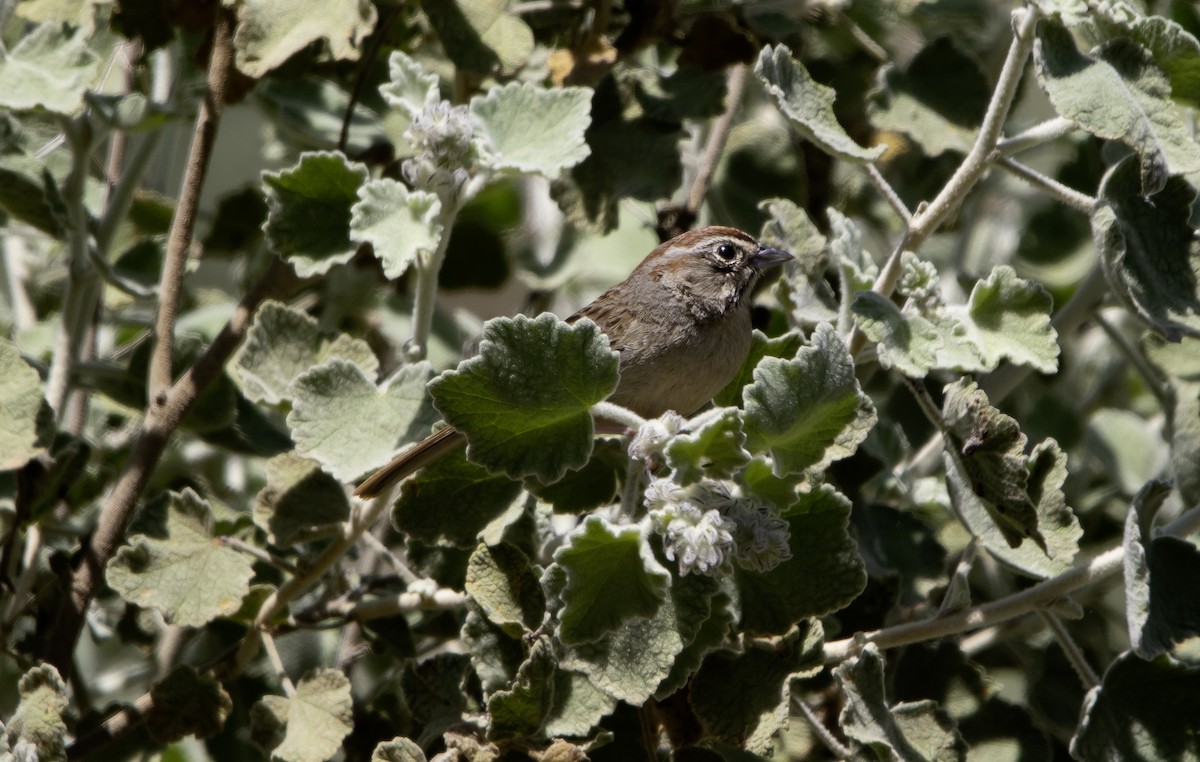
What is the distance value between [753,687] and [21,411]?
3.82 ft

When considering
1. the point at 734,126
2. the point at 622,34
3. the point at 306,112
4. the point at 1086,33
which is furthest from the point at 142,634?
the point at 1086,33

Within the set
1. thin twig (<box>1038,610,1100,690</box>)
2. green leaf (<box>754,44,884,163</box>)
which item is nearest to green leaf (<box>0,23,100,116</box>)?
green leaf (<box>754,44,884,163</box>)

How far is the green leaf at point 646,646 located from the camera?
1636mm

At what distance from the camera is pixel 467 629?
184 centimetres

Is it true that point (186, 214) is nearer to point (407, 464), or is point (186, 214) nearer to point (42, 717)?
point (407, 464)

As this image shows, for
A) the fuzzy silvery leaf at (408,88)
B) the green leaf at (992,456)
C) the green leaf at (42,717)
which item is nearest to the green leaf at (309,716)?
the green leaf at (42,717)

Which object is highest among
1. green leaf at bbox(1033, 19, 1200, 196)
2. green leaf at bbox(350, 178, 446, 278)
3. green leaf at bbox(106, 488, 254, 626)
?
green leaf at bbox(1033, 19, 1200, 196)

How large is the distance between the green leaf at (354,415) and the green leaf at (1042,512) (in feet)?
2.53

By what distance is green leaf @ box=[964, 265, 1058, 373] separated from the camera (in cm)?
186

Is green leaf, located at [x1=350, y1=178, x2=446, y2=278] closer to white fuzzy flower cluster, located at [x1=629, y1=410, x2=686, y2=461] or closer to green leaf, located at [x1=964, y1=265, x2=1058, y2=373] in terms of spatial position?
white fuzzy flower cluster, located at [x1=629, y1=410, x2=686, y2=461]

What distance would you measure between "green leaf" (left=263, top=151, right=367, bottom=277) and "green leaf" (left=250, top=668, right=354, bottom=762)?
618 millimetres

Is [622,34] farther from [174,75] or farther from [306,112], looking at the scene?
[174,75]

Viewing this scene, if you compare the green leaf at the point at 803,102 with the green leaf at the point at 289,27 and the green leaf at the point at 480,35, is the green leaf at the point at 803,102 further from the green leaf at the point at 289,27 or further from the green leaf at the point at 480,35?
the green leaf at the point at 289,27

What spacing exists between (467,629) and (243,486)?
127 cm
